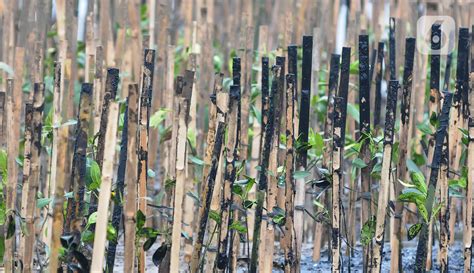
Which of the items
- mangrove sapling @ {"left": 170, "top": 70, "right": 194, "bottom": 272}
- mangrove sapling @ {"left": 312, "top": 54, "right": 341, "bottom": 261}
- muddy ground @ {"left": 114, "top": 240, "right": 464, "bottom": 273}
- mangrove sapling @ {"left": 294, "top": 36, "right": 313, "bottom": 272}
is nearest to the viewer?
mangrove sapling @ {"left": 170, "top": 70, "right": 194, "bottom": 272}

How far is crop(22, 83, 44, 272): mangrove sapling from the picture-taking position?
1.61 m

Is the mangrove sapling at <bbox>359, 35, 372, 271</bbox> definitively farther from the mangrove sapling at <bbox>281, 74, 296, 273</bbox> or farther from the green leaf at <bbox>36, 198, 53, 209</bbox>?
the green leaf at <bbox>36, 198, 53, 209</bbox>

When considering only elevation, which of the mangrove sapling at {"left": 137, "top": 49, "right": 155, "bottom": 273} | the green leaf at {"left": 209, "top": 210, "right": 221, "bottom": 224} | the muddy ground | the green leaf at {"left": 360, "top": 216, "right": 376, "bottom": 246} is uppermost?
the mangrove sapling at {"left": 137, "top": 49, "right": 155, "bottom": 273}

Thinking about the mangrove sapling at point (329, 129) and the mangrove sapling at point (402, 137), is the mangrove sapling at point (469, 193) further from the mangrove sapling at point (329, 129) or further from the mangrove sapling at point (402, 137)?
the mangrove sapling at point (329, 129)

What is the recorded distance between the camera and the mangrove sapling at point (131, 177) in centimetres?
155

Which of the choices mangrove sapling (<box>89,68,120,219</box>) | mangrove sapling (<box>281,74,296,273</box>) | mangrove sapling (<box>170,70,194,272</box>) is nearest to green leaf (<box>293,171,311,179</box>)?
mangrove sapling (<box>281,74,296,273</box>)

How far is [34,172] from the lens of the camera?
5.32ft

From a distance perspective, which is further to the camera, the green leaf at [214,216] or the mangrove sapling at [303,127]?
the mangrove sapling at [303,127]

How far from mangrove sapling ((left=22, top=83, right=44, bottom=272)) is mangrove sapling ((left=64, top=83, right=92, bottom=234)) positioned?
0.07 meters

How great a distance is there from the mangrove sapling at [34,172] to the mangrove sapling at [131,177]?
0.53ft

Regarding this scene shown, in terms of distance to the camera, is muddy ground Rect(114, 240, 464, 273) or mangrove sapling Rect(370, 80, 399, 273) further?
muddy ground Rect(114, 240, 464, 273)

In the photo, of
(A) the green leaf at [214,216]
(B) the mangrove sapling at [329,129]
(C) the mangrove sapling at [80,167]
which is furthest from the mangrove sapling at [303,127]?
(C) the mangrove sapling at [80,167]

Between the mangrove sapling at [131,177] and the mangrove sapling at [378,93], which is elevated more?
the mangrove sapling at [378,93]

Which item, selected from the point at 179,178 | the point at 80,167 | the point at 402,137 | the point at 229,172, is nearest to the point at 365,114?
the point at 402,137
